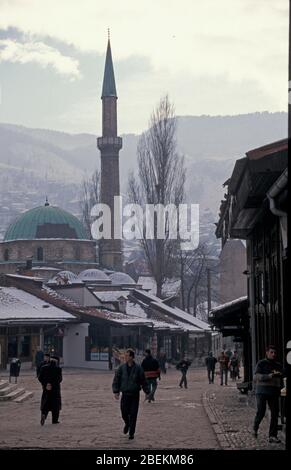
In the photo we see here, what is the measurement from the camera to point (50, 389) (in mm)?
14461

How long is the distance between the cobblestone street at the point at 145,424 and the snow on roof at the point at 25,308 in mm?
17009

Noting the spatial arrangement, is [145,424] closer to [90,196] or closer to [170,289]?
[90,196]

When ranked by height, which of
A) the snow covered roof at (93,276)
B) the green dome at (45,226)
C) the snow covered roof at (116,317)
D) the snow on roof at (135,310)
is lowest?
the snow covered roof at (116,317)

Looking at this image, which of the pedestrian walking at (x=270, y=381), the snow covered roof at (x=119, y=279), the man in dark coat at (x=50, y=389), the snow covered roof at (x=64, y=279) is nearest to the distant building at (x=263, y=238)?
the pedestrian walking at (x=270, y=381)

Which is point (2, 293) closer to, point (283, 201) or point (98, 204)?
point (98, 204)

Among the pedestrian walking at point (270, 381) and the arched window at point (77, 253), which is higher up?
the arched window at point (77, 253)

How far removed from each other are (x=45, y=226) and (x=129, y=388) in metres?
58.7

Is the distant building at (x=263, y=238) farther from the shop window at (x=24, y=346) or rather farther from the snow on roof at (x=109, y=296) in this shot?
the snow on roof at (x=109, y=296)

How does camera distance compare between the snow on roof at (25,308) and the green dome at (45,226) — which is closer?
the snow on roof at (25,308)

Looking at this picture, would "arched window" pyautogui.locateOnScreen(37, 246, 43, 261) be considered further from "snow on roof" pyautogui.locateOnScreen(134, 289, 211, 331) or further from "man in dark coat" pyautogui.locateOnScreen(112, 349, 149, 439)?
"man in dark coat" pyautogui.locateOnScreen(112, 349, 149, 439)

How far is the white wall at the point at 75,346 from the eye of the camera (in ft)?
148

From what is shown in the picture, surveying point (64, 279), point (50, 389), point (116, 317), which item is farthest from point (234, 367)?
point (64, 279)

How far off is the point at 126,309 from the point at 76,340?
8.16 metres

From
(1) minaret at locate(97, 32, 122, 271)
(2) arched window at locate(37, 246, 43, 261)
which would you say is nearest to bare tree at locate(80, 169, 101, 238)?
(1) minaret at locate(97, 32, 122, 271)
